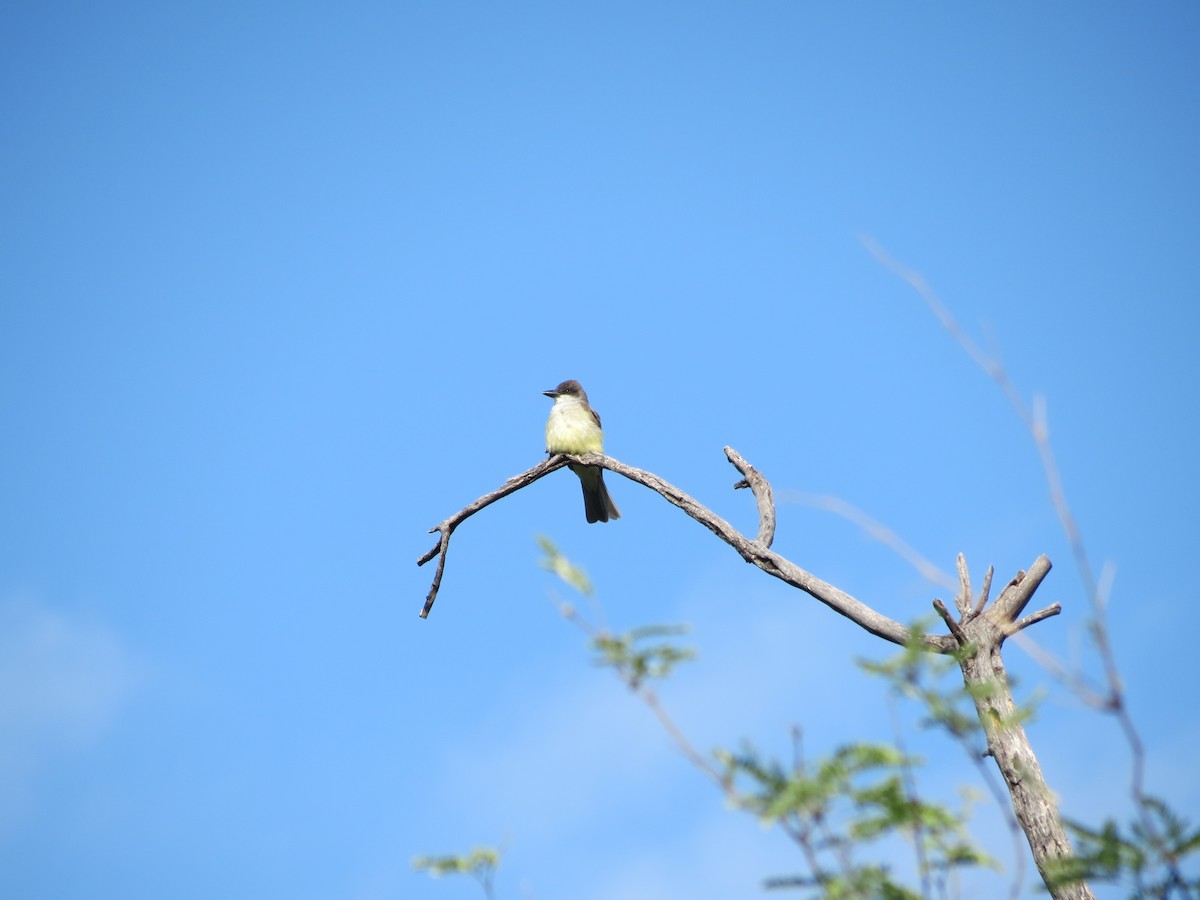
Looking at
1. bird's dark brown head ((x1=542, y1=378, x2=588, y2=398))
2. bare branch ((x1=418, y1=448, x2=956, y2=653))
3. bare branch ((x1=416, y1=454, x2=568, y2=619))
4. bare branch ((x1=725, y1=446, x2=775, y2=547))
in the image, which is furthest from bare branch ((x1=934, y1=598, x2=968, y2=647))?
bird's dark brown head ((x1=542, y1=378, x2=588, y2=398))

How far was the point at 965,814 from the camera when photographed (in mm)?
3389

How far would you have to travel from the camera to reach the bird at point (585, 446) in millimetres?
11289

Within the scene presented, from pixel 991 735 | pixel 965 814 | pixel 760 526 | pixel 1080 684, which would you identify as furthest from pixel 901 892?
pixel 760 526

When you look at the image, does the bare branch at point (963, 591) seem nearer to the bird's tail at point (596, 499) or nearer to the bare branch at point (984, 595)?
the bare branch at point (984, 595)

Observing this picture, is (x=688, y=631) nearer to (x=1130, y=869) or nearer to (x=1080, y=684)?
(x=1080, y=684)

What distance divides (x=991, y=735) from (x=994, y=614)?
103cm

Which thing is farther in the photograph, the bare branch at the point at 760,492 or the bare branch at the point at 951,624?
the bare branch at the point at 760,492

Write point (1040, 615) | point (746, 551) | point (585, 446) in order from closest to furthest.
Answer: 1. point (1040, 615)
2. point (746, 551)
3. point (585, 446)

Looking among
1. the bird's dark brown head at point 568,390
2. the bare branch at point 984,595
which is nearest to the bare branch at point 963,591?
the bare branch at point 984,595

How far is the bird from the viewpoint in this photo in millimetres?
11289

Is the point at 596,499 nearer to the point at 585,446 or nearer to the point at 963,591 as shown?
the point at 585,446

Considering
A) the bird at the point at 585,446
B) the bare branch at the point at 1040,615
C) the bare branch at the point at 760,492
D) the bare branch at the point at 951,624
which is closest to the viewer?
the bare branch at the point at 951,624

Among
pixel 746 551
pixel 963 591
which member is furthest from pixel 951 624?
pixel 746 551

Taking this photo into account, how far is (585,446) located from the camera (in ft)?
37.1
